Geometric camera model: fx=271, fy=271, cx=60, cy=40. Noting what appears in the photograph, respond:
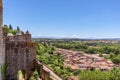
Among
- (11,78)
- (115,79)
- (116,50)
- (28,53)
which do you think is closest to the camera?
(11,78)

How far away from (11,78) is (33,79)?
1.54 metres

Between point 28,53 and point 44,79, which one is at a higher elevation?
point 28,53

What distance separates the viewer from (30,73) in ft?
57.9

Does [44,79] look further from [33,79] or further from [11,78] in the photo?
[11,78]

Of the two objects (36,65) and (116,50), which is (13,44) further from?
(116,50)

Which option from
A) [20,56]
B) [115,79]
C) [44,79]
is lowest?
[115,79]

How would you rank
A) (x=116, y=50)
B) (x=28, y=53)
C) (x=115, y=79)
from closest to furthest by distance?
(x=28, y=53) → (x=115, y=79) → (x=116, y=50)

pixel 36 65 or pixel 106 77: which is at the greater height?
pixel 36 65

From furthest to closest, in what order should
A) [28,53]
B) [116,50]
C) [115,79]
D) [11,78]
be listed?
1. [116,50]
2. [115,79]
3. [28,53]
4. [11,78]

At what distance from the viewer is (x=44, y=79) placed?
18.2 m

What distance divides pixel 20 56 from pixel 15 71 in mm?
983

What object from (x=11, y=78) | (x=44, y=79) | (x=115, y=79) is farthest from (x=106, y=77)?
(x=11, y=78)

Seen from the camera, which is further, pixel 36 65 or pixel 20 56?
pixel 36 65

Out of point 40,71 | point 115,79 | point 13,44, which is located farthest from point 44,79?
point 115,79
